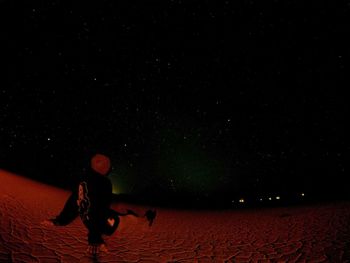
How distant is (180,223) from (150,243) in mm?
2780

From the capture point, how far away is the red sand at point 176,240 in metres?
4.11

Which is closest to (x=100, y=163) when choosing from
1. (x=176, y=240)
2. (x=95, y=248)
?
(x=95, y=248)

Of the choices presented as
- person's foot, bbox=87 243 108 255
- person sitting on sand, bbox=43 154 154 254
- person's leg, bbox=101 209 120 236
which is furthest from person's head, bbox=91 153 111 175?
person's foot, bbox=87 243 108 255

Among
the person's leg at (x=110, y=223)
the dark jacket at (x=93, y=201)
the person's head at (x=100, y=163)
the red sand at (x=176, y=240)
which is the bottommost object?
the red sand at (x=176, y=240)

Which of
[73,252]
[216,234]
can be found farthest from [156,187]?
[73,252]

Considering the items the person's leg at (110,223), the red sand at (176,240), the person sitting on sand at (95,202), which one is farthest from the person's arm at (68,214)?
the red sand at (176,240)

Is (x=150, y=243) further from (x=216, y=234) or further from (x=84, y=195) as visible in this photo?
(x=84, y=195)

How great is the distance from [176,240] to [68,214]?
2.93 metres

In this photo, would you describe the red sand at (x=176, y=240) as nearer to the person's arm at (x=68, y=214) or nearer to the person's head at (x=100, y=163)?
the person's arm at (x=68, y=214)

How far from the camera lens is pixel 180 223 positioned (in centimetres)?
784

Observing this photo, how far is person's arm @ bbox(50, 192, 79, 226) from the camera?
3.12 m

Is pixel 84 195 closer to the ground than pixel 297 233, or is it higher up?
higher up

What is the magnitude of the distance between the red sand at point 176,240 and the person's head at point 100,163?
5.32 feet

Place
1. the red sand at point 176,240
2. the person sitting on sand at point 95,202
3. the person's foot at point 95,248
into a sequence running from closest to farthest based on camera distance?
the person sitting on sand at point 95,202 < the person's foot at point 95,248 < the red sand at point 176,240
